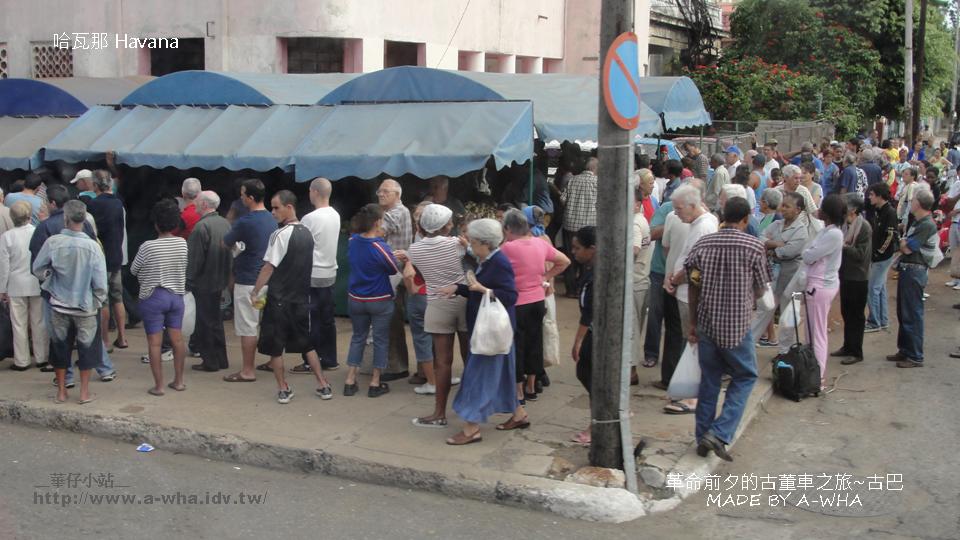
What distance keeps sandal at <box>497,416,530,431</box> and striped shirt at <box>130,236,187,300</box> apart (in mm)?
2921

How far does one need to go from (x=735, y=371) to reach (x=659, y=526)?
133cm

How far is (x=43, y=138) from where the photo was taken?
12.2m

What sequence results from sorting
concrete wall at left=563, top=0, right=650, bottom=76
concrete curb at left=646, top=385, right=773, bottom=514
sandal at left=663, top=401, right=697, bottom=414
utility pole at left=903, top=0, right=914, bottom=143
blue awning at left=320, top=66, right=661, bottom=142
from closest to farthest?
concrete curb at left=646, top=385, right=773, bottom=514 → sandal at left=663, top=401, right=697, bottom=414 → blue awning at left=320, top=66, right=661, bottom=142 → concrete wall at left=563, top=0, right=650, bottom=76 → utility pole at left=903, top=0, right=914, bottom=143

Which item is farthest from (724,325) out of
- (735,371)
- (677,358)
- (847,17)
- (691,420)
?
(847,17)

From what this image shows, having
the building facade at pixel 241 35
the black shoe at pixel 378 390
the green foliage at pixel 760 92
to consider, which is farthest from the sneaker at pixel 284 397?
Result: the green foliage at pixel 760 92

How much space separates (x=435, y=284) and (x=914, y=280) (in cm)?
486

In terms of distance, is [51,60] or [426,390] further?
[51,60]

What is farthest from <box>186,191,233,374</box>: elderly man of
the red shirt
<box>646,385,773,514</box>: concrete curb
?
<box>646,385,773,514</box>: concrete curb

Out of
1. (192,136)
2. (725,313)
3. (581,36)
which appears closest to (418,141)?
(192,136)

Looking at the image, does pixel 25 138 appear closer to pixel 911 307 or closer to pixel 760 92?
pixel 911 307

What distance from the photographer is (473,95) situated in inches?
408

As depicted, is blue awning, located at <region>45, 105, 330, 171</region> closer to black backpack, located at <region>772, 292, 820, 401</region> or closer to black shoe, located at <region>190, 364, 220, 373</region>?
black shoe, located at <region>190, 364, 220, 373</region>

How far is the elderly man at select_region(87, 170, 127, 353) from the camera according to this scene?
9.27 m

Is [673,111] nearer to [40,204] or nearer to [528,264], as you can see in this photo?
[528,264]
